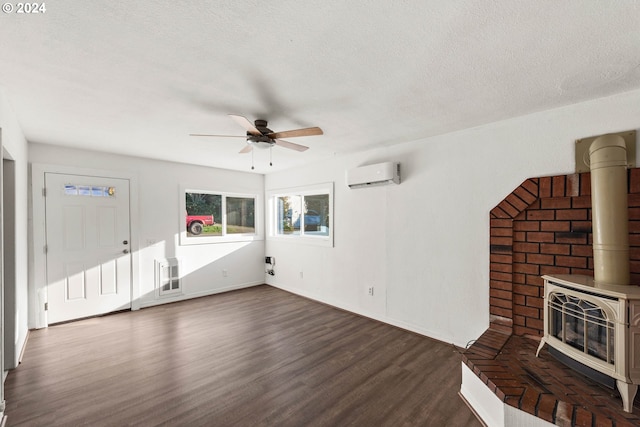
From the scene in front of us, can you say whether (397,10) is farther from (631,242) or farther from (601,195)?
(631,242)

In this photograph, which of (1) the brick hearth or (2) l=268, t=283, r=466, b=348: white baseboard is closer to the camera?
(1) the brick hearth

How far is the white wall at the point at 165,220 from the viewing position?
371 cm

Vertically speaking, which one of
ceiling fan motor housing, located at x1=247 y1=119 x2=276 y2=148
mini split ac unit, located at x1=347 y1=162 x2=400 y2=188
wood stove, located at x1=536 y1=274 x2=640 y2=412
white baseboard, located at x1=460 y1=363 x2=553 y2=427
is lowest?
white baseboard, located at x1=460 y1=363 x2=553 y2=427

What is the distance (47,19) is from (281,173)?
3.98m

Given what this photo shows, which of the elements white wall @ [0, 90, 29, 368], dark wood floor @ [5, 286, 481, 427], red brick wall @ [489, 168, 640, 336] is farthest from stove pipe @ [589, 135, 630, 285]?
white wall @ [0, 90, 29, 368]

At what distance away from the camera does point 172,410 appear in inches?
74.1

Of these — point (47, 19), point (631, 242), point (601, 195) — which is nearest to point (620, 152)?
point (601, 195)

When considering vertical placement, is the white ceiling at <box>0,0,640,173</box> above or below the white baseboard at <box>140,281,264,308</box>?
above

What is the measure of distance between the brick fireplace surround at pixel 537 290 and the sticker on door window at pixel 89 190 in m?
4.79

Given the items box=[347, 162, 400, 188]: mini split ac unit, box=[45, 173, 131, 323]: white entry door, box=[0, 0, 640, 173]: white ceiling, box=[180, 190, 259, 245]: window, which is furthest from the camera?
box=[180, 190, 259, 245]: window

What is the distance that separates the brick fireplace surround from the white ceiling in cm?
81

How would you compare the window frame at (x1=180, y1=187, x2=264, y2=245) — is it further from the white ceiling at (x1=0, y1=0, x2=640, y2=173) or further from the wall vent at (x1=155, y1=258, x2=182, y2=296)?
the white ceiling at (x1=0, y1=0, x2=640, y2=173)

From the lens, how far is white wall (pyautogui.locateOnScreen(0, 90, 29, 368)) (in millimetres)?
2119

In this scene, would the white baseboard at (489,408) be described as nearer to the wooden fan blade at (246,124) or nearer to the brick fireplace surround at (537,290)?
the brick fireplace surround at (537,290)
